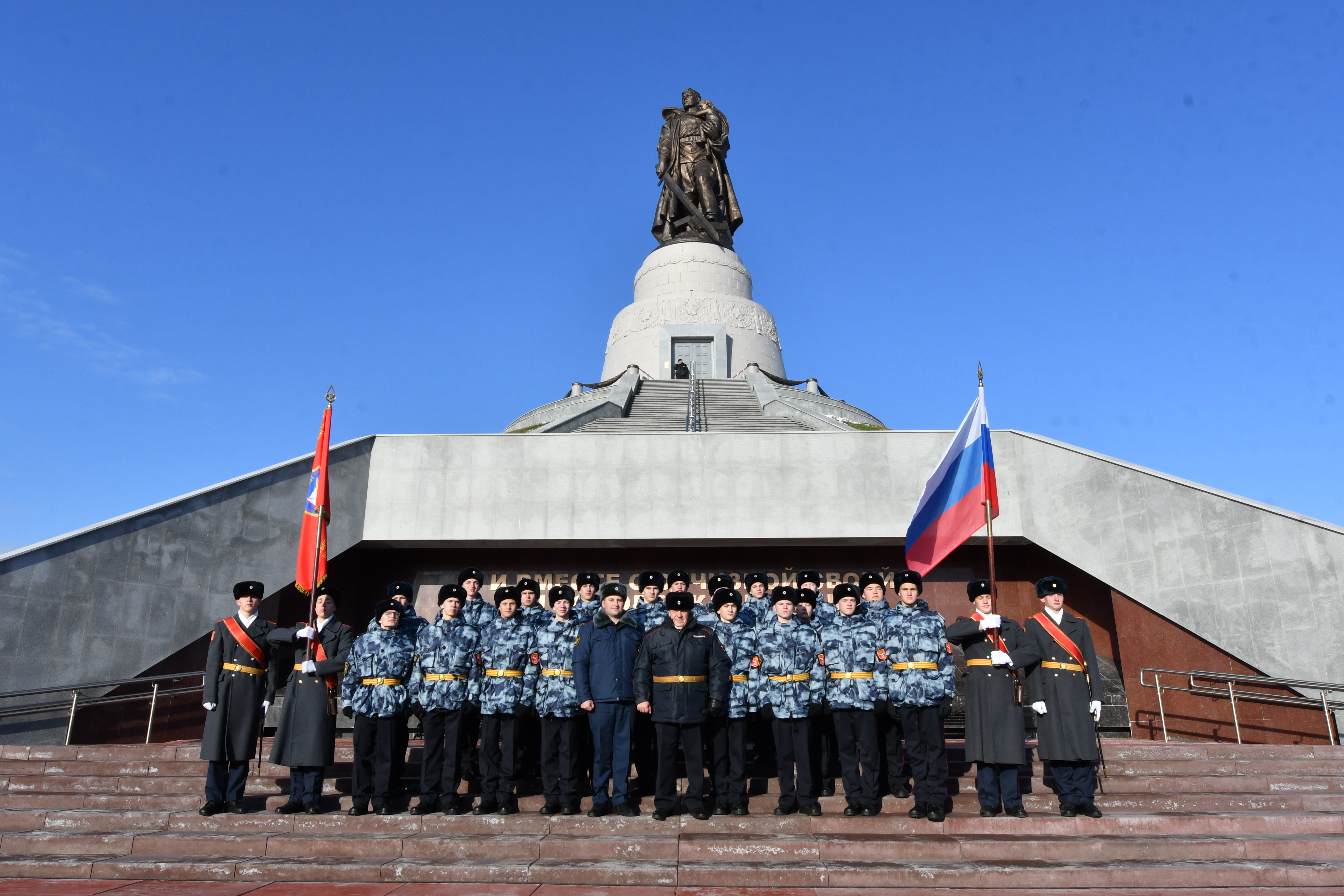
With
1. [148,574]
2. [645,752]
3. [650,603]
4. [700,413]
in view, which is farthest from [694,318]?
[645,752]

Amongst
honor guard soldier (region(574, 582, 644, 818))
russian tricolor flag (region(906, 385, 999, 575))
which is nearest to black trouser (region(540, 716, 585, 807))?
honor guard soldier (region(574, 582, 644, 818))

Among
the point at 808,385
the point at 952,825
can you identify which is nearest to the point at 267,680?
the point at 952,825

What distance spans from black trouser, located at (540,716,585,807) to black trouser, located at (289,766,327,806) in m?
1.64

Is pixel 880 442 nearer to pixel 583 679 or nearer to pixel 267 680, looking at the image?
pixel 583 679

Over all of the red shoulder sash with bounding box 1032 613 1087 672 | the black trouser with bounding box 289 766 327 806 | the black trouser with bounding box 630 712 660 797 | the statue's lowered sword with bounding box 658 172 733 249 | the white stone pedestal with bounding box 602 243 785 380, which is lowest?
the black trouser with bounding box 289 766 327 806

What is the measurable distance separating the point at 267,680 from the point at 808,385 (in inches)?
757

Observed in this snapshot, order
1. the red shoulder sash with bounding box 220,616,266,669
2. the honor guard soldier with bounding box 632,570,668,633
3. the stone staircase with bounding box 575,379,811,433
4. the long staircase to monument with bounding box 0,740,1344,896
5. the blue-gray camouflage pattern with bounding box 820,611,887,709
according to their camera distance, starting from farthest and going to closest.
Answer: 1. the stone staircase with bounding box 575,379,811,433
2. the honor guard soldier with bounding box 632,570,668,633
3. the red shoulder sash with bounding box 220,616,266,669
4. the blue-gray camouflage pattern with bounding box 820,611,887,709
5. the long staircase to monument with bounding box 0,740,1344,896

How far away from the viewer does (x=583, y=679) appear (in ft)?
21.6

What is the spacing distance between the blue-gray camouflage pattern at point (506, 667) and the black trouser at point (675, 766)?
3.47 ft

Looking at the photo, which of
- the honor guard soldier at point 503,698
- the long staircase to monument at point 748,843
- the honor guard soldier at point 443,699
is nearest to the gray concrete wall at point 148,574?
the long staircase to monument at point 748,843

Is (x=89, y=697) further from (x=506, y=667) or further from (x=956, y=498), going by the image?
(x=956, y=498)

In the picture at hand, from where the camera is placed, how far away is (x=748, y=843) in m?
5.65

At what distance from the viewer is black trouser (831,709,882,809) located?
6391 mm

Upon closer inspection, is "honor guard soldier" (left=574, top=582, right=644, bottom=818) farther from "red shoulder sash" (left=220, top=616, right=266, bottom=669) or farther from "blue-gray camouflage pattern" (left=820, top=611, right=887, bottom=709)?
"red shoulder sash" (left=220, top=616, right=266, bottom=669)
